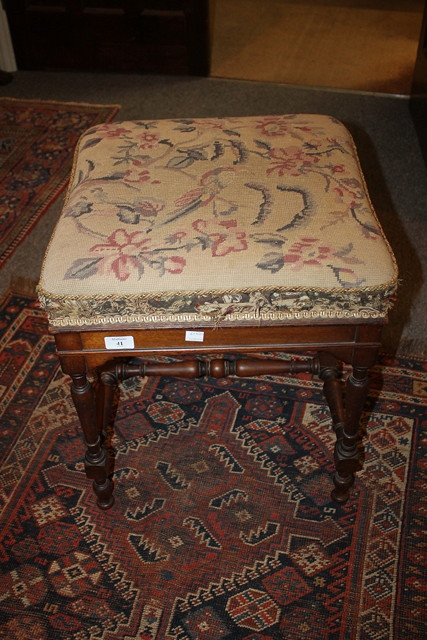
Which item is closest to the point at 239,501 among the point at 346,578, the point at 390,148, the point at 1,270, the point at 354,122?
the point at 346,578

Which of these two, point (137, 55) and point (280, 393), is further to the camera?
point (137, 55)

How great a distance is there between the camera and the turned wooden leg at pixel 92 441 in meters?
1.23

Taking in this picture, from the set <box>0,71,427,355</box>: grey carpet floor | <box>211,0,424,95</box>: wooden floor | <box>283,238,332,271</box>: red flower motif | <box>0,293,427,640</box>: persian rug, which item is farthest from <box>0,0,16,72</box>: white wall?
<box>283,238,332,271</box>: red flower motif

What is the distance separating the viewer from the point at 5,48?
3102 millimetres

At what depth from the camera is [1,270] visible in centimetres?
206

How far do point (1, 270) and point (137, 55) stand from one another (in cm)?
146

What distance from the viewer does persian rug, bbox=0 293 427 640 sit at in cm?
126

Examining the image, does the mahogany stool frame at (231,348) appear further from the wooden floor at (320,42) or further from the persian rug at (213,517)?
the wooden floor at (320,42)

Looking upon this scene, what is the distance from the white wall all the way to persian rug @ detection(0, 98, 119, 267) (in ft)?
1.07

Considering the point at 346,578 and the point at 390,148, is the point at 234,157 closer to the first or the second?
the point at 346,578

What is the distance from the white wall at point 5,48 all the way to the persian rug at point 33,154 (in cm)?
33

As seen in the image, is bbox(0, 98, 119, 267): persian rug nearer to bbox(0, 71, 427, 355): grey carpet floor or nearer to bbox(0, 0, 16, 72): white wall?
bbox(0, 71, 427, 355): grey carpet floor

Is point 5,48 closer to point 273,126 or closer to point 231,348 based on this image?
point 273,126

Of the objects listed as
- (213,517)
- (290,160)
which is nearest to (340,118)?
(290,160)
